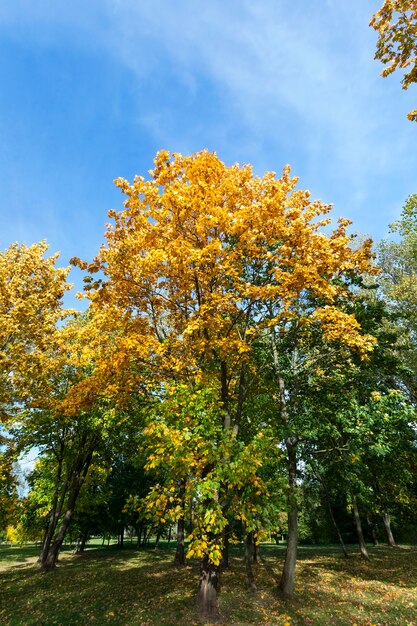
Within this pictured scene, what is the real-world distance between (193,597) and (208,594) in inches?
101

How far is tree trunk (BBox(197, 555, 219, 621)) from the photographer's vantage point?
32.1 feet

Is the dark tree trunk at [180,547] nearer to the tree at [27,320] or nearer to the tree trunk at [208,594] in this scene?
the tree trunk at [208,594]

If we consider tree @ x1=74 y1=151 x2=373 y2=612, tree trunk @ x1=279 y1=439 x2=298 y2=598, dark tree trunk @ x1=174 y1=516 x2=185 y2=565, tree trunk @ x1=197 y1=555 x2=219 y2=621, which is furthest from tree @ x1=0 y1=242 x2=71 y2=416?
dark tree trunk @ x1=174 y1=516 x2=185 y2=565

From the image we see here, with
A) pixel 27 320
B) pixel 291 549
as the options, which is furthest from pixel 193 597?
pixel 27 320

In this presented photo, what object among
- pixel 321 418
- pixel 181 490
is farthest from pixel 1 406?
pixel 321 418

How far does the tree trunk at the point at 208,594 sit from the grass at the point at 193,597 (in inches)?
13.1

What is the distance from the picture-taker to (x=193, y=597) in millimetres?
11883

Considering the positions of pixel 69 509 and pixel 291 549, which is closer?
pixel 291 549

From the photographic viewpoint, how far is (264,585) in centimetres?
1351

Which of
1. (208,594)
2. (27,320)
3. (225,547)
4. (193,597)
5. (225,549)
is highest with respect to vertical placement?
(27,320)

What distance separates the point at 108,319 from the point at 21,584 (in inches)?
586

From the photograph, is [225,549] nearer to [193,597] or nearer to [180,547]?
[193,597]

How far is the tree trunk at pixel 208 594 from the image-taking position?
9789mm

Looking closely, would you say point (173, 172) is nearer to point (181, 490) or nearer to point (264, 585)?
point (181, 490)
